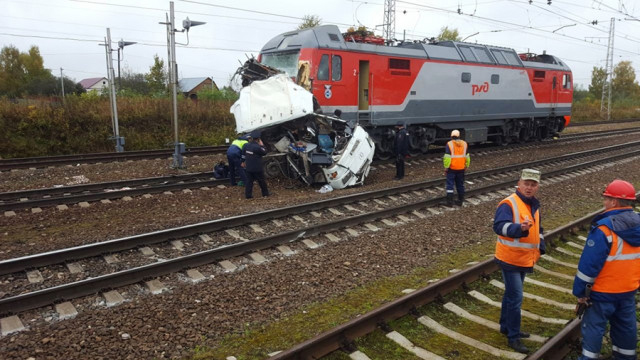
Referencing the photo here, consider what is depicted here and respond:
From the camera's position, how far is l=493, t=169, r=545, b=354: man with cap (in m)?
4.04

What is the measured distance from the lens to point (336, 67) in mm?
12688

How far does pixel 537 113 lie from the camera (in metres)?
20.3

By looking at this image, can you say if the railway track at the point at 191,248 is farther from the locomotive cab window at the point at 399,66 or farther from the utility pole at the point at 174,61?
the utility pole at the point at 174,61

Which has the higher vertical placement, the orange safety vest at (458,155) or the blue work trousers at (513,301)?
the orange safety vest at (458,155)

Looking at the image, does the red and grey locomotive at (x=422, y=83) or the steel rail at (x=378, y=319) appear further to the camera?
the red and grey locomotive at (x=422, y=83)

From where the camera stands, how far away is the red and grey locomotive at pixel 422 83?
1261 cm

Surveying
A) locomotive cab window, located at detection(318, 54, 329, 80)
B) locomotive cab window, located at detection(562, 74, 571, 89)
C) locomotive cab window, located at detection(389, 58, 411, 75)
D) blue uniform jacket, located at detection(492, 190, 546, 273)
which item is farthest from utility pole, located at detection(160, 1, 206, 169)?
locomotive cab window, located at detection(562, 74, 571, 89)

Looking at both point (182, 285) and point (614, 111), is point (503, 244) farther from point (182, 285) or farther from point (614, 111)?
point (614, 111)

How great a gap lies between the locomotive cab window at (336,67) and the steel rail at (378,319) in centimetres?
806

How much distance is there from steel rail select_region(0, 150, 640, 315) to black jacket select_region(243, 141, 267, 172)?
277 cm

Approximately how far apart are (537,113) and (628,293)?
18700mm

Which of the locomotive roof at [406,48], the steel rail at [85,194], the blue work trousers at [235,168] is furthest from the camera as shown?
the locomotive roof at [406,48]

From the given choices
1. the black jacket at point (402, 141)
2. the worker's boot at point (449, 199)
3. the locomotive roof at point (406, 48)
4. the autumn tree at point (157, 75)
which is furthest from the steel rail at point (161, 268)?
the autumn tree at point (157, 75)

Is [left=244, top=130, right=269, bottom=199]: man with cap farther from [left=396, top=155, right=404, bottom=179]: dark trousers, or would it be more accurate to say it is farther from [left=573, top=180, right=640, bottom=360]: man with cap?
[left=573, top=180, right=640, bottom=360]: man with cap
